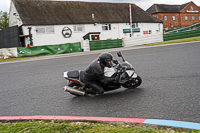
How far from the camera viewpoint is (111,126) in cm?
351

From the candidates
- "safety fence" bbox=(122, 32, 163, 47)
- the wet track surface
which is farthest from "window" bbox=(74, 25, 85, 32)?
the wet track surface

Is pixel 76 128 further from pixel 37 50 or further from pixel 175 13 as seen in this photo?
pixel 175 13

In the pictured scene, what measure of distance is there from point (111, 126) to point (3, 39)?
34.3 meters

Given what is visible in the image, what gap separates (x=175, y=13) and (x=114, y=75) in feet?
204

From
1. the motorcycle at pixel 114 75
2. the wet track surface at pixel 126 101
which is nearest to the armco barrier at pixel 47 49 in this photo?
the wet track surface at pixel 126 101

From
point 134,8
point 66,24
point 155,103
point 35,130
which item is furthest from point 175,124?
point 134,8

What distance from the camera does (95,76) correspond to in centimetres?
554

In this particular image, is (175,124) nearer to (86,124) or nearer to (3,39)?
(86,124)

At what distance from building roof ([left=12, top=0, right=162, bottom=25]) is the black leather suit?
88.2ft

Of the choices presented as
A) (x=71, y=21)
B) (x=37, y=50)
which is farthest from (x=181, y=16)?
(x=37, y=50)

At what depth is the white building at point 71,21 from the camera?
3091cm

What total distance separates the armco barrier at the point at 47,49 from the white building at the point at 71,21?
20.9 feet

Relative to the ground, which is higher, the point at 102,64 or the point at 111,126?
the point at 102,64

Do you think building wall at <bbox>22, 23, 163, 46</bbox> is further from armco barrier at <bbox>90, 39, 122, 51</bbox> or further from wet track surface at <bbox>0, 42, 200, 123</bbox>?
wet track surface at <bbox>0, 42, 200, 123</bbox>
